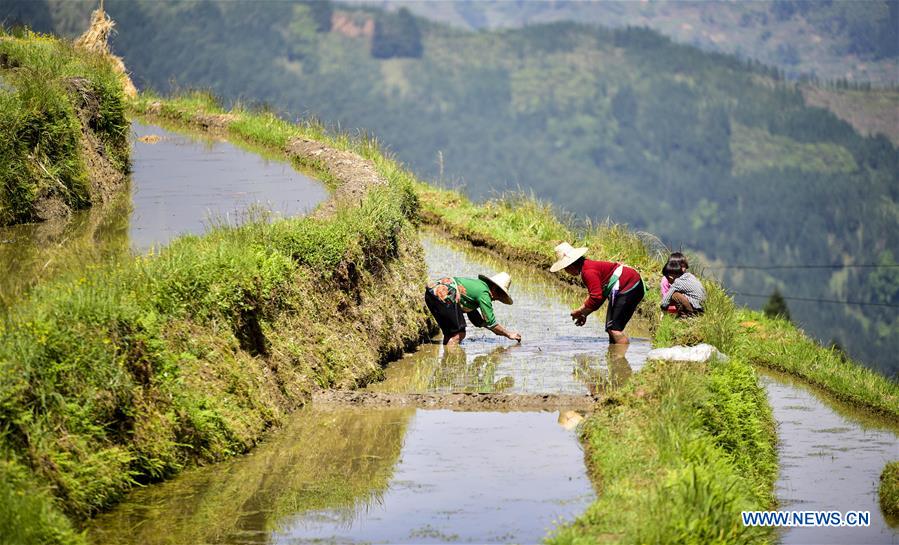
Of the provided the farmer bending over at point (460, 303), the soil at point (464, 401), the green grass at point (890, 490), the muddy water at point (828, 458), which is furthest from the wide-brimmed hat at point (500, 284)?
the green grass at point (890, 490)

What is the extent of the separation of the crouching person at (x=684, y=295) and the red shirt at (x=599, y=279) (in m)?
0.48

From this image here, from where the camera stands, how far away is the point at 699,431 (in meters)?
12.5

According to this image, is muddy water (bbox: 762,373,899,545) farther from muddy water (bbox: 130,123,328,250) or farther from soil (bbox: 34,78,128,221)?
soil (bbox: 34,78,128,221)

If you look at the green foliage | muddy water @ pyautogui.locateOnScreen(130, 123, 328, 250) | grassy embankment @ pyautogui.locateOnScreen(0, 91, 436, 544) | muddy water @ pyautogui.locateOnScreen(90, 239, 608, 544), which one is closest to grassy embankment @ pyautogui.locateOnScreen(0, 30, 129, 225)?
muddy water @ pyautogui.locateOnScreen(130, 123, 328, 250)

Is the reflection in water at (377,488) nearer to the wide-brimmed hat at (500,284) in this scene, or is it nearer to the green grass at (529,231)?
the wide-brimmed hat at (500,284)

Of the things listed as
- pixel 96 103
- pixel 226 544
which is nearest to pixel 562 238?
pixel 96 103

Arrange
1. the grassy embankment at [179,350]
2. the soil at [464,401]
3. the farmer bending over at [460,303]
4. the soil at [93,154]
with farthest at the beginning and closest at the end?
the soil at [93,154]
the farmer bending over at [460,303]
the soil at [464,401]
the grassy embankment at [179,350]

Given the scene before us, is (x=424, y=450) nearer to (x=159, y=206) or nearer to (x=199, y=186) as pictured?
(x=159, y=206)

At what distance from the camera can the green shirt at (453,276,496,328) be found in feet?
60.3

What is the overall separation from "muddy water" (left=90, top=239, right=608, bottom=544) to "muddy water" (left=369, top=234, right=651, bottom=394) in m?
0.13

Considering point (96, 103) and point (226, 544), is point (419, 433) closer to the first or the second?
point (226, 544)

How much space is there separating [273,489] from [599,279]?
27.6ft

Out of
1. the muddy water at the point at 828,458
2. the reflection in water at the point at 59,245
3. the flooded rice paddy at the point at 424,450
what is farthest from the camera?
the reflection in water at the point at 59,245

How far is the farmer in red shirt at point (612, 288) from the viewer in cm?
1866
